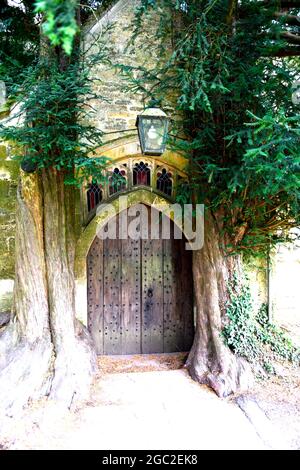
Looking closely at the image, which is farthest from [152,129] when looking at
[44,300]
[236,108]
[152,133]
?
[44,300]

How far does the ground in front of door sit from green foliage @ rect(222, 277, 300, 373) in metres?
0.32

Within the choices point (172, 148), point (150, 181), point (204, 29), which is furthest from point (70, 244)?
point (204, 29)

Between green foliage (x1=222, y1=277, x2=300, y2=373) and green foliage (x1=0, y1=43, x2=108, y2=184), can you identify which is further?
green foliage (x1=222, y1=277, x2=300, y2=373)

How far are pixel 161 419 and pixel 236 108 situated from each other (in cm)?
341

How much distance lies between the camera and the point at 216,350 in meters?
4.42

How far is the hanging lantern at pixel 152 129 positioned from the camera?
341cm

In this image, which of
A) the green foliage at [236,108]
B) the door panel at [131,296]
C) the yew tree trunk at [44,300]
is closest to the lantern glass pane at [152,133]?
the green foliage at [236,108]

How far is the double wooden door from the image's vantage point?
5.12 meters

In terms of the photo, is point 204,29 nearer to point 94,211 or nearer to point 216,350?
point 94,211

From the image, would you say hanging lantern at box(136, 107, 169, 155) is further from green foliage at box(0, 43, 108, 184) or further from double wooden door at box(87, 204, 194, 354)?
double wooden door at box(87, 204, 194, 354)

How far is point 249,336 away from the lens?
4.55m

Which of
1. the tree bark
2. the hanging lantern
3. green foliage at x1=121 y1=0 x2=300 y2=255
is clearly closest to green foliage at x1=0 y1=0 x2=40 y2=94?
green foliage at x1=121 y1=0 x2=300 y2=255

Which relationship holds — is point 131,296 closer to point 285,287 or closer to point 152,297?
point 152,297
